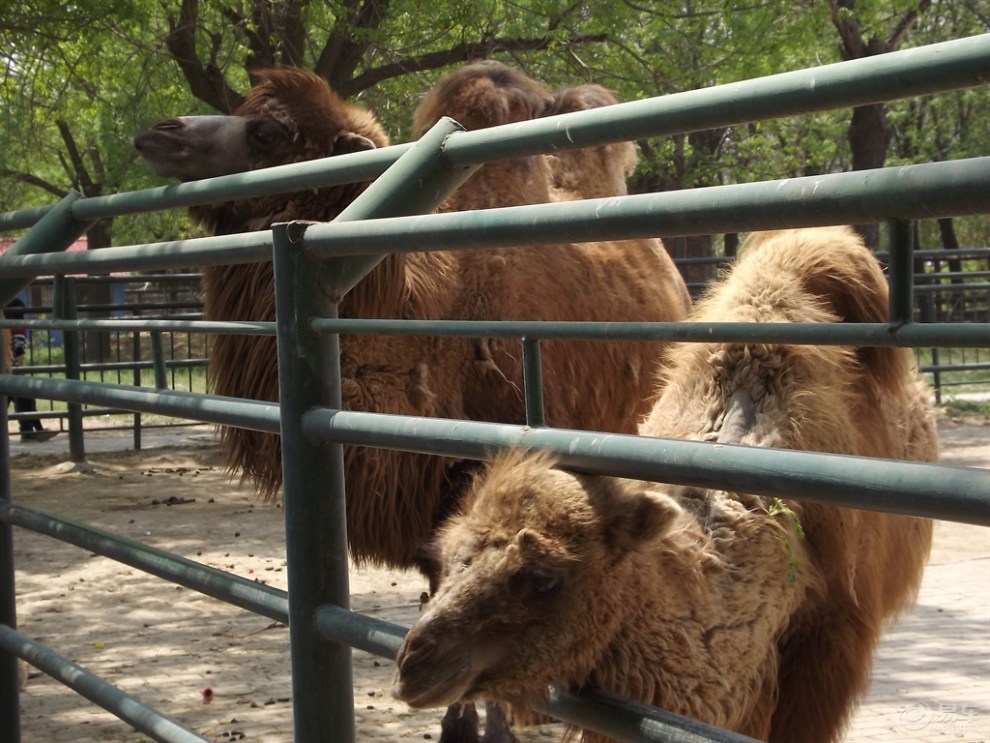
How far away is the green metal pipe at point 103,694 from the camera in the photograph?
110 inches

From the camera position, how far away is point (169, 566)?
9.26 feet

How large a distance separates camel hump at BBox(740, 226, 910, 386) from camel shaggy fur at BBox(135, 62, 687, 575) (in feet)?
3.85

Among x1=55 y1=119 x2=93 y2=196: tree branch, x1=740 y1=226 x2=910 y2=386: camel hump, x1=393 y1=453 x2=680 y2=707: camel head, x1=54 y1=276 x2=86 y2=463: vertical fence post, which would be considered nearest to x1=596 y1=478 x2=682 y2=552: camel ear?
x1=393 y1=453 x2=680 y2=707: camel head

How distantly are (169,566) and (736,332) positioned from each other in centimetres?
167

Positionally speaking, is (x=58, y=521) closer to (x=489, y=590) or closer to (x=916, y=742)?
(x=489, y=590)

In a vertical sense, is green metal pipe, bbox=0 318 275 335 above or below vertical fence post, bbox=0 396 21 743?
above

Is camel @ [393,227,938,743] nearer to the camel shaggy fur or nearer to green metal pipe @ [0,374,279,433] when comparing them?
green metal pipe @ [0,374,279,433]

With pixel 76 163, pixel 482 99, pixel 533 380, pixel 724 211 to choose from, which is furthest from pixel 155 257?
pixel 76 163

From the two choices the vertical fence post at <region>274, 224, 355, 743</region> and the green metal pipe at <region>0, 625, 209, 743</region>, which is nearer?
the vertical fence post at <region>274, 224, 355, 743</region>

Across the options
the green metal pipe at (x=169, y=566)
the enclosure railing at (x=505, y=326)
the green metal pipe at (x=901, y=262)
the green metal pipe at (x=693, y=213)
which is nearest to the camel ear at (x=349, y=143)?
the enclosure railing at (x=505, y=326)

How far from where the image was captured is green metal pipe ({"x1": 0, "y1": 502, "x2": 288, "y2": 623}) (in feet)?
8.17

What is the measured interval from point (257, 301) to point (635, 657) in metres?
2.85

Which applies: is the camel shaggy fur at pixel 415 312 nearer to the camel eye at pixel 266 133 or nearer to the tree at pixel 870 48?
the camel eye at pixel 266 133

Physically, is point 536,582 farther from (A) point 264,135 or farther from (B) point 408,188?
(A) point 264,135
